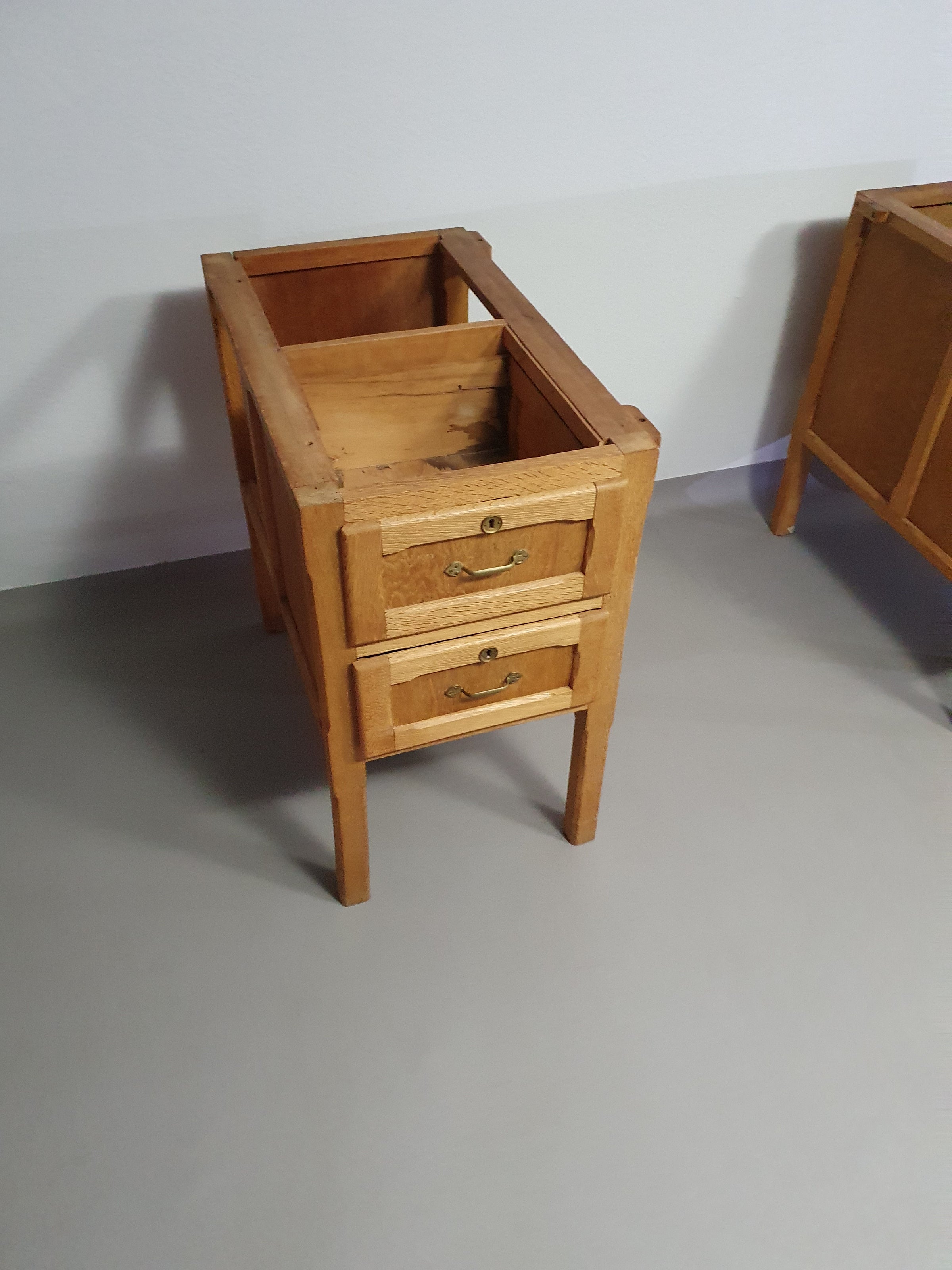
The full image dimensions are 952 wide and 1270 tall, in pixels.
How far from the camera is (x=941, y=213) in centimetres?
185

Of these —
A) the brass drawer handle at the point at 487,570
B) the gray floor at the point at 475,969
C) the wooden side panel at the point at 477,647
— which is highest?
the brass drawer handle at the point at 487,570

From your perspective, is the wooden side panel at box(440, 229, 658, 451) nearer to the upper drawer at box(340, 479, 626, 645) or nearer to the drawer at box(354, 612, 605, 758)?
the upper drawer at box(340, 479, 626, 645)

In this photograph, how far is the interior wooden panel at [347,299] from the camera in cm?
153

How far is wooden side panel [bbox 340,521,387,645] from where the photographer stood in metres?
1.00

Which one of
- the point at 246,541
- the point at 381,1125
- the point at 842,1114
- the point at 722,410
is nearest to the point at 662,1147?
the point at 842,1114

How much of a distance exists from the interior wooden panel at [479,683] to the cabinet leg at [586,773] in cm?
11

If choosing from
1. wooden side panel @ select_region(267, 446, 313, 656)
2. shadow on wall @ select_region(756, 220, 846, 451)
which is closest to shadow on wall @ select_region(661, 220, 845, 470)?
shadow on wall @ select_region(756, 220, 846, 451)

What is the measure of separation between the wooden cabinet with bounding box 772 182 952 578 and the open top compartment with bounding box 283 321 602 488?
2.67 feet

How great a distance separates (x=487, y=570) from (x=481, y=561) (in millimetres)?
12

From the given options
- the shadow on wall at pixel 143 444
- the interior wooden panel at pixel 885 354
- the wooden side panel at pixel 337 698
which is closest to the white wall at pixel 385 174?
the shadow on wall at pixel 143 444

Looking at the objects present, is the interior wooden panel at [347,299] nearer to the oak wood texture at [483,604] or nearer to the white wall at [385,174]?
the white wall at [385,174]

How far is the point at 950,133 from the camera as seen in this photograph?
198cm

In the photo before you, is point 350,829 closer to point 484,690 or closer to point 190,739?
point 484,690

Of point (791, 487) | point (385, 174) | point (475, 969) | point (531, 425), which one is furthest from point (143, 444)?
point (791, 487)
